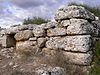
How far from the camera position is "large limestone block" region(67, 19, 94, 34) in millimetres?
3848

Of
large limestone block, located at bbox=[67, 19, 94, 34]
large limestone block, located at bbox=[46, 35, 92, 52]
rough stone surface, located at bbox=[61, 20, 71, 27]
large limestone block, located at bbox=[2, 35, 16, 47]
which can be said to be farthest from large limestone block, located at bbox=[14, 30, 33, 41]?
large limestone block, located at bbox=[67, 19, 94, 34]

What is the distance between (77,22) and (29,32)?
2.31 meters

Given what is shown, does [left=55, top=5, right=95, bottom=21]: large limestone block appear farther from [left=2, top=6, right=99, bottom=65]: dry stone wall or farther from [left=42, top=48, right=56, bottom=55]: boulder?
[left=42, top=48, right=56, bottom=55]: boulder

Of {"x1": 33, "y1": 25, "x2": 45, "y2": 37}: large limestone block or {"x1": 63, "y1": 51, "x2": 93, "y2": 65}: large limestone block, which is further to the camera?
{"x1": 33, "y1": 25, "x2": 45, "y2": 37}: large limestone block

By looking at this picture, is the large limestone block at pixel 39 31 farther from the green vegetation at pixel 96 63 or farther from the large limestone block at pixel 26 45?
the green vegetation at pixel 96 63

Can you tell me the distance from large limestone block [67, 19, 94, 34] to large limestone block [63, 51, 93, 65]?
0.71m

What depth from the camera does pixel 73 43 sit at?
395 centimetres

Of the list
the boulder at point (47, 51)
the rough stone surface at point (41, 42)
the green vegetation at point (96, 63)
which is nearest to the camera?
the green vegetation at point (96, 63)

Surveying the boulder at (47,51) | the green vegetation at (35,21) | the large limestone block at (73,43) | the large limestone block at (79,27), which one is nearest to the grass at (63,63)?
the large limestone block at (73,43)

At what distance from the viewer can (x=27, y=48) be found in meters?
5.10

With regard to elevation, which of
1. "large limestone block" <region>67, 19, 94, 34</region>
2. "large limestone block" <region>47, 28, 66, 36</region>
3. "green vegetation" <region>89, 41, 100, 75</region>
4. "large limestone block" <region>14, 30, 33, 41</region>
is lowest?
"green vegetation" <region>89, 41, 100, 75</region>

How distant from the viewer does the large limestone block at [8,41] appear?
5895 millimetres

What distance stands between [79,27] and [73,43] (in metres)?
0.55

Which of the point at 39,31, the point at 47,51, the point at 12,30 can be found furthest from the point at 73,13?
the point at 12,30
